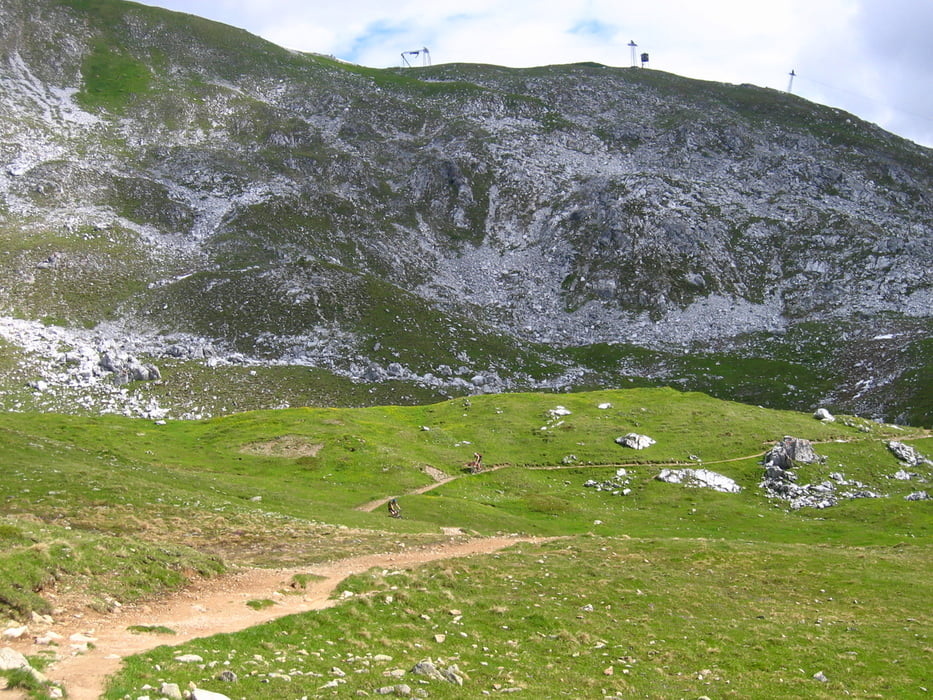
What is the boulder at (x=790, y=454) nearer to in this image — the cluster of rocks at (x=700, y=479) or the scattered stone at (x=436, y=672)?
the cluster of rocks at (x=700, y=479)

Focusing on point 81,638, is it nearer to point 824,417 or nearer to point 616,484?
point 616,484

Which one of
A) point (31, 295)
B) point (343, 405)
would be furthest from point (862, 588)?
point (31, 295)

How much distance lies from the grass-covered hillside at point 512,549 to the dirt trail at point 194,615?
0.87 m

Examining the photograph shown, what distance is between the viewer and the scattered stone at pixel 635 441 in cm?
8888

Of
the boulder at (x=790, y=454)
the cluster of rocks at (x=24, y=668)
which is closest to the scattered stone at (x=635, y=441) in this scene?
the boulder at (x=790, y=454)

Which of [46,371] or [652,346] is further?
[652,346]

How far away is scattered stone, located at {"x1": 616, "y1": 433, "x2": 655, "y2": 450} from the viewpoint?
88.9 meters

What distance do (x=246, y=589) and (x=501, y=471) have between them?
172ft

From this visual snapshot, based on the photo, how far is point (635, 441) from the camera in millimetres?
89562

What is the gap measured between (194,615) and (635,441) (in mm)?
71011

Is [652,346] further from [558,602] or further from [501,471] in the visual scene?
[558,602]

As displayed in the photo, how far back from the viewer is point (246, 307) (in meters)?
161

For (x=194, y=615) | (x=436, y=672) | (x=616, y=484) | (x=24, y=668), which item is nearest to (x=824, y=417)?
(x=616, y=484)

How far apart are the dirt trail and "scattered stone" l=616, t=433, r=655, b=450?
53117 millimetres
